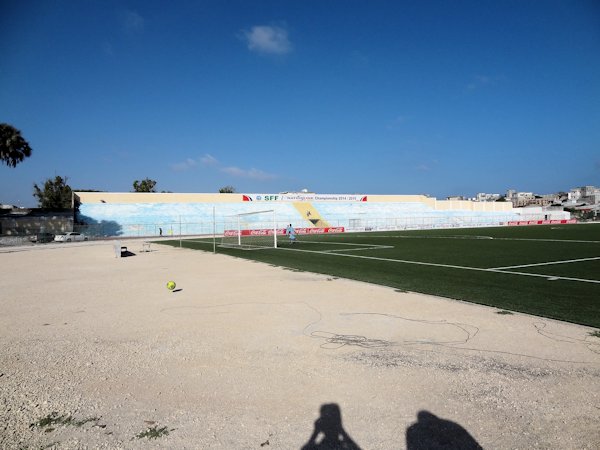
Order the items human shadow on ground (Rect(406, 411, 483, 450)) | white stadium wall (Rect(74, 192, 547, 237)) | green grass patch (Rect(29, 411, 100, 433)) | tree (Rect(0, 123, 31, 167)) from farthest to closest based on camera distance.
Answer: white stadium wall (Rect(74, 192, 547, 237))
tree (Rect(0, 123, 31, 167))
green grass patch (Rect(29, 411, 100, 433))
human shadow on ground (Rect(406, 411, 483, 450))

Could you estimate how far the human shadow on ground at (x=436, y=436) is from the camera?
141 inches

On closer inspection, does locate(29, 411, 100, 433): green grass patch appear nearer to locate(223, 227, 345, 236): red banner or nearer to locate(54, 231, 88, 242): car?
locate(223, 227, 345, 236): red banner

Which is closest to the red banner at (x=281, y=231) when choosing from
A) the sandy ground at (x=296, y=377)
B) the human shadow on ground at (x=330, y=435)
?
the sandy ground at (x=296, y=377)

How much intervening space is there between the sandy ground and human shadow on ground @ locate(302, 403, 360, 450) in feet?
0.06

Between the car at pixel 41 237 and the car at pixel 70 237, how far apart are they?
3.43 feet

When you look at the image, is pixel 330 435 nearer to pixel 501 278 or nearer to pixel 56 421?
pixel 56 421

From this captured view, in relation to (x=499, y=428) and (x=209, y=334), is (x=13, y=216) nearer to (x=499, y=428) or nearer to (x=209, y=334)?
(x=209, y=334)

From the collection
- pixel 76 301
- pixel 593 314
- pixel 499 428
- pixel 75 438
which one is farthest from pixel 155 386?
pixel 593 314

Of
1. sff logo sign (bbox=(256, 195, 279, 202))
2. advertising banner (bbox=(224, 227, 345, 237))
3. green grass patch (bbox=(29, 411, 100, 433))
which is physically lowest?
green grass patch (bbox=(29, 411, 100, 433))

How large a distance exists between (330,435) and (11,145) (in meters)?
55.3

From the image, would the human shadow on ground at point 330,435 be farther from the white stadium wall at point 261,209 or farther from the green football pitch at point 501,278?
the white stadium wall at point 261,209

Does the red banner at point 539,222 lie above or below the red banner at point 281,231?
above

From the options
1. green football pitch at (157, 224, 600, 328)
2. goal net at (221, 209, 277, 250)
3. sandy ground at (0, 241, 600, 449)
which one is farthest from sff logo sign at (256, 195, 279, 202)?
sandy ground at (0, 241, 600, 449)

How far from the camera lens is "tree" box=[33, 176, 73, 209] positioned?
8175 cm
